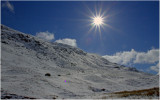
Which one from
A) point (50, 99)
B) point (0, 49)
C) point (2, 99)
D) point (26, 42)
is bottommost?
point (50, 99)

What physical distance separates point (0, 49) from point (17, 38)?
30605mm

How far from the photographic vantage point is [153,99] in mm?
12164

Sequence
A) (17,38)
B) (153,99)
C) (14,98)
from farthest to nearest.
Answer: (17,38), (14,98), (153,99)

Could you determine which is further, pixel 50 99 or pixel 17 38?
pixel 17 38

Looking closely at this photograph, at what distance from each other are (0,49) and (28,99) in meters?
56.2

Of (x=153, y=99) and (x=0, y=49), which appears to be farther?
(x=0, y=49)

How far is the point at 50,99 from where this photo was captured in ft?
58.0

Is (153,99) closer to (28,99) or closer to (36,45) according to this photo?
(28,99)

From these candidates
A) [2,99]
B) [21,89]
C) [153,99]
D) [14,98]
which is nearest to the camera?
[153,99]

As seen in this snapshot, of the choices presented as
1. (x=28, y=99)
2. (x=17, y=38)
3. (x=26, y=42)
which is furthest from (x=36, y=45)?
(x=28, y=99)

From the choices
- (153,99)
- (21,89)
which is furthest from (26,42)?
(153,99)

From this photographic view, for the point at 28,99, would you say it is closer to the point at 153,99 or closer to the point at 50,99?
the point at 50,99

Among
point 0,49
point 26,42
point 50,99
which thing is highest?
point 26,42

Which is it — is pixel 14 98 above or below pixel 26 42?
below
